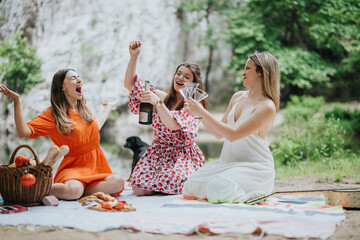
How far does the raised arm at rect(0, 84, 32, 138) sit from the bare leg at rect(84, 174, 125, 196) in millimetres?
664

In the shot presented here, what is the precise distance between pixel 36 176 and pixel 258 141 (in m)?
1.68

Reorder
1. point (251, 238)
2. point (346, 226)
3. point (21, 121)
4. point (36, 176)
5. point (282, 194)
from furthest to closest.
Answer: point (282, 194), point (21, 121), point (36, 176), point (346, 226), point (251, 238)

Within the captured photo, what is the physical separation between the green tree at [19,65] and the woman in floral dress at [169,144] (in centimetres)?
1016

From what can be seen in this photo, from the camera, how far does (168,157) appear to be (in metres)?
3.47

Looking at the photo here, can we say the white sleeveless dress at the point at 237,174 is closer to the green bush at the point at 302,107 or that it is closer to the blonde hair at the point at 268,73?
the blonde hair at the point at 268,73

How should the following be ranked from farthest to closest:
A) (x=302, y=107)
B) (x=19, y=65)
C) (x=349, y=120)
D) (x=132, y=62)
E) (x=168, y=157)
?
(x=19, y=65)
(x=302, y=107)
(x=349, y=120)
(x=168, y=157)
(x=132, y=62)

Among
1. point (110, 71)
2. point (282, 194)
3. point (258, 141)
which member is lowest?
point (282, 194)

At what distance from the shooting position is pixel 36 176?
2695mm

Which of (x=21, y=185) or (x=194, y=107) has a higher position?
(x=194, y=107)

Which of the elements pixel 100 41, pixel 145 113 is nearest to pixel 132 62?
pixel 145 113

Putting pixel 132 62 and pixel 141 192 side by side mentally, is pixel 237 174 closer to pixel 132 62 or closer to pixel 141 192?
pixel 141 192

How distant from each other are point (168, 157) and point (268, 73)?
1.22 metres

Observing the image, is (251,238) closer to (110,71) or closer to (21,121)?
(21,121)

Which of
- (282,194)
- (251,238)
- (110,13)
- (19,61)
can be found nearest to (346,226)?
(251,238)
